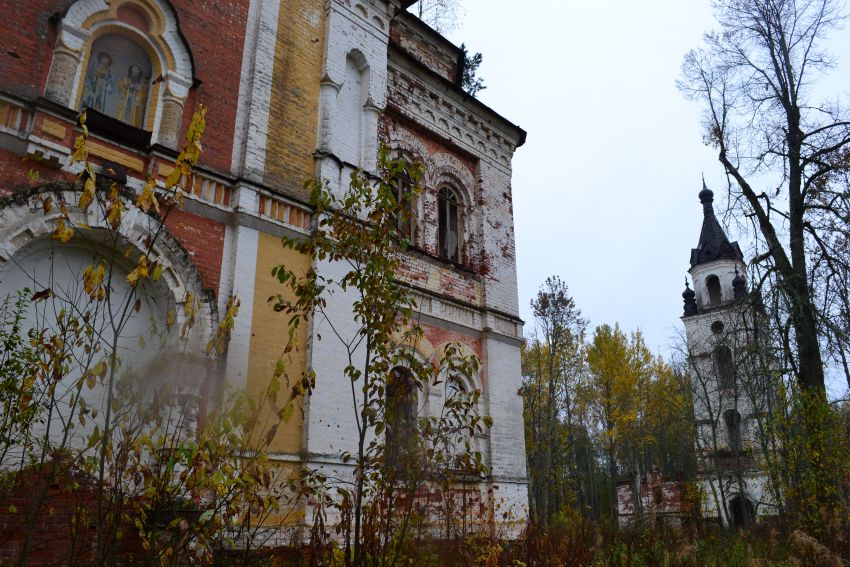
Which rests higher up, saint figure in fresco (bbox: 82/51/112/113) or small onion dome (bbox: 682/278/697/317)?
small onion dome (bbox: 682/278/697/317)

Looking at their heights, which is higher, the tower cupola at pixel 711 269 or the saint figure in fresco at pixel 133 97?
the tower cupola at pixel 711 269

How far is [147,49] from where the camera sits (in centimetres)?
816

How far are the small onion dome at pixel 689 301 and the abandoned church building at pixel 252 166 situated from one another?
26634mm

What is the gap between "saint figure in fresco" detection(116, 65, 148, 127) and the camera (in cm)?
795

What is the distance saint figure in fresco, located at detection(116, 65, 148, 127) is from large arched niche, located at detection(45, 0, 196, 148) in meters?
0.04

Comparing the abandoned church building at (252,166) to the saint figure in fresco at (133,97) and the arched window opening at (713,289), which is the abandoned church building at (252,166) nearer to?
the saint figure in fresco at (133,97)

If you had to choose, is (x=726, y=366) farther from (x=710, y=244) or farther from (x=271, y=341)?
(x=710, y=244)

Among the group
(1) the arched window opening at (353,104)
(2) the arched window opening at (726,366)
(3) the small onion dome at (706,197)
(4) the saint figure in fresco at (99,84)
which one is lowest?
(2) the arched window opening at (726,366)

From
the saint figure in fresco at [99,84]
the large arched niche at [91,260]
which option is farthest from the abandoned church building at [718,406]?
the saint figure in fresco at [99,84]

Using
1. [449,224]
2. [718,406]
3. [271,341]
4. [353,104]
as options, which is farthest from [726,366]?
[271,341]

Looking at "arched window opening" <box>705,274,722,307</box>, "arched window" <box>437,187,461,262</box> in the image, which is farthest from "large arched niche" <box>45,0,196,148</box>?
"arched window opening" <box>705,274,722,307</box>

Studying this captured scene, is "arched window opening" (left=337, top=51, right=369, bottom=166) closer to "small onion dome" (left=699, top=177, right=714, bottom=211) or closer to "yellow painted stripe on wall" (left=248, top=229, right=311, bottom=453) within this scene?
"yellow painted stripe on wall" (left=248, top=229, right=311, bottom=453)

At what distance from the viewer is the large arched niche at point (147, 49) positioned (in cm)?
727

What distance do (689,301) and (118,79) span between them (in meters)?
34.8
